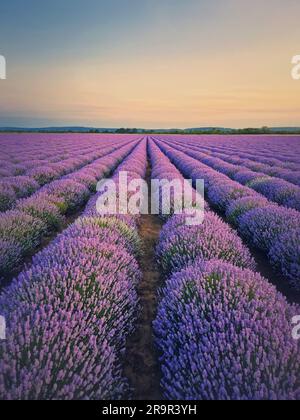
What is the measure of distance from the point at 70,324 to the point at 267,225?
3.65 m

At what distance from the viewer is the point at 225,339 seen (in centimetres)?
198

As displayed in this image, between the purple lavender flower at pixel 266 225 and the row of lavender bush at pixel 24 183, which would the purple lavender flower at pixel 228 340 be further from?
the row of lavender bush at pixel 24 183

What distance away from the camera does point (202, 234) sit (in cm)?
391

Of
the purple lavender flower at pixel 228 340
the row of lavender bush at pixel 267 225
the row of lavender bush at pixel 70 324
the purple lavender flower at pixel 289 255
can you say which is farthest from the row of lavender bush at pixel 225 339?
the row of lavender bush at pixel 267 225

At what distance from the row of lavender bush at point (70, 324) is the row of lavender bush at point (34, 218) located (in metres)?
0.79

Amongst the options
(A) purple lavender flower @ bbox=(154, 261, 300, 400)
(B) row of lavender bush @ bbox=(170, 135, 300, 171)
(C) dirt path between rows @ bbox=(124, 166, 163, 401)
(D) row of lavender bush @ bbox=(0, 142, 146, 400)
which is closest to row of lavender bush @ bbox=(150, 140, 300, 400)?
(A) purple lavender flower @ bbox=(154, 261, 300, 400)

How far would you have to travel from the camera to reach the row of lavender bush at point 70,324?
161cm

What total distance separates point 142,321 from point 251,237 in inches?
113

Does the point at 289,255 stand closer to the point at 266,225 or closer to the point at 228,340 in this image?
the point at 266,225

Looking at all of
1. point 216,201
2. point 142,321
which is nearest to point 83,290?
point 142,321

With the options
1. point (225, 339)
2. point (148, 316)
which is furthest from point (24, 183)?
point (225, 339)
